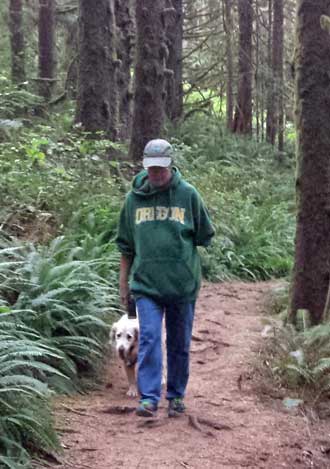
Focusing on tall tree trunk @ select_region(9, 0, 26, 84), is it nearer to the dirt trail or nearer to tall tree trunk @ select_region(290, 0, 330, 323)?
tall tree trunk @ select_region(290, 0, 330, 323)

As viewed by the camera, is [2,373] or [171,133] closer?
[2,373]

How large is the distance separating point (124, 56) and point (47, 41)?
15.0ft

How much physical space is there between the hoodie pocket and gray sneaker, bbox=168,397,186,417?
0.91m

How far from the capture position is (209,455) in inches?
222

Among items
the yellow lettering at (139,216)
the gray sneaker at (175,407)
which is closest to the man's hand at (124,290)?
the yellow lettering at (139,216)

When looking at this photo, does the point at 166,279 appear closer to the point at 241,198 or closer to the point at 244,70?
the point at 241,198

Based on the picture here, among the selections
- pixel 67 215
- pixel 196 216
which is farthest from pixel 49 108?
pixel 196 216

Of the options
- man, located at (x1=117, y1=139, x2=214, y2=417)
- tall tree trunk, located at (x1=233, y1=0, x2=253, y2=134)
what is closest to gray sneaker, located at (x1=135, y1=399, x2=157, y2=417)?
man, located at (x1=117, y1=139, x2=214, y2=417)

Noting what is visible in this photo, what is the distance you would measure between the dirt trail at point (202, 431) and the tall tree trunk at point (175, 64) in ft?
57.1

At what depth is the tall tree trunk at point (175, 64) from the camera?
24.6 m

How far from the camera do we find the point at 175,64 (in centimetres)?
2511

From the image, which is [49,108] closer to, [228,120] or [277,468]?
[228,120]

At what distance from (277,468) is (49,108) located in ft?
50.6

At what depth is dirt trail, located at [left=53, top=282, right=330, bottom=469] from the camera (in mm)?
5473
